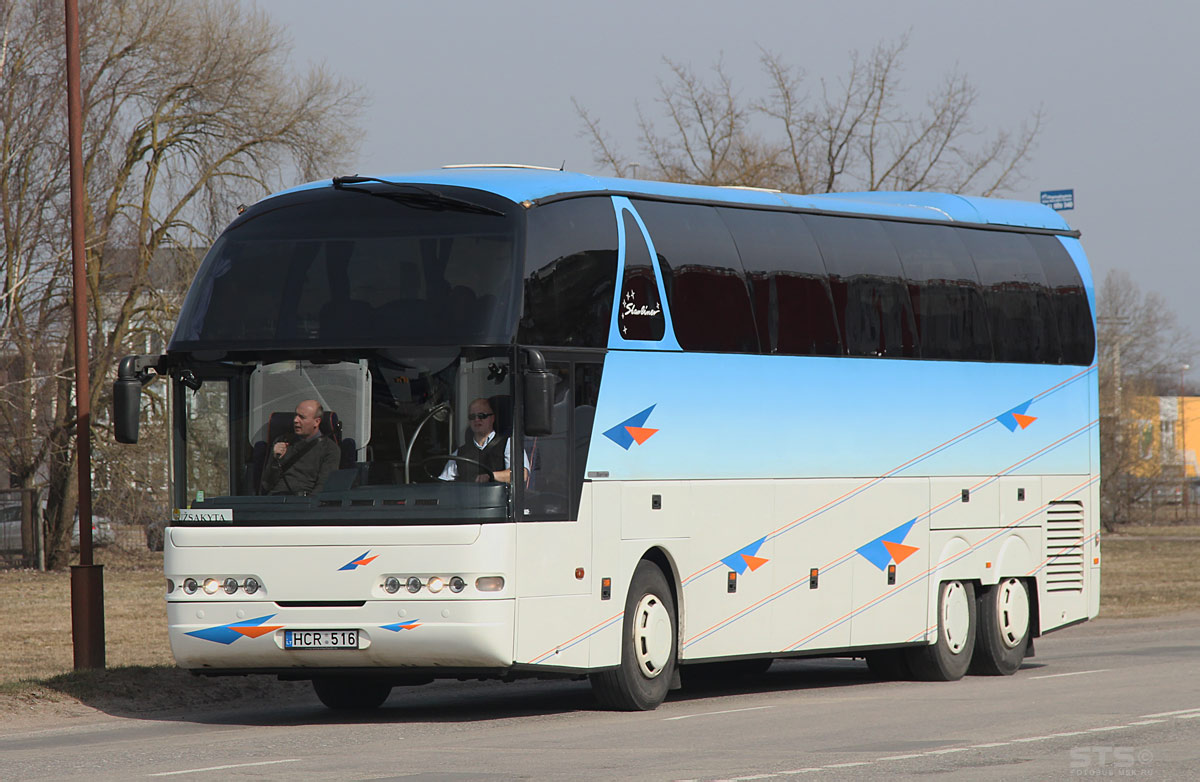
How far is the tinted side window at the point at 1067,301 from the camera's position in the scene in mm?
19250

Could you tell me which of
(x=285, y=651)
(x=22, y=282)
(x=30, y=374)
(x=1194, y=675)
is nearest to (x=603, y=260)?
(x=285, y=651)

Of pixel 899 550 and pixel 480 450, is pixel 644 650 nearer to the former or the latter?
pixel 480 450

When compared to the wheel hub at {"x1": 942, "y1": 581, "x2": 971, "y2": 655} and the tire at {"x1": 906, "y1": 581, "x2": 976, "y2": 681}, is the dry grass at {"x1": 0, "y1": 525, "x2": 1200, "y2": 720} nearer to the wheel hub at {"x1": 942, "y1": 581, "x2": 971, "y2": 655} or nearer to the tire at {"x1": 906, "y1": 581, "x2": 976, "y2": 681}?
the tire at {"x1": 906, "y1": 581, "x2": 976, "y2": 681}

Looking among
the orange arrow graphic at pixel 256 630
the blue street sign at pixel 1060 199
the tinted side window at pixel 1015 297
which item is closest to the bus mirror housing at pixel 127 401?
the orange arrow graphic at pixel 256 630

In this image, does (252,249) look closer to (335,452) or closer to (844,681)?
(335,452)

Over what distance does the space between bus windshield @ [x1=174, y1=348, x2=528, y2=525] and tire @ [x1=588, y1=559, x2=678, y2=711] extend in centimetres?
171

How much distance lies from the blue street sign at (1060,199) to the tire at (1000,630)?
72.7ft

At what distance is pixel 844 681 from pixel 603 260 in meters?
5.96

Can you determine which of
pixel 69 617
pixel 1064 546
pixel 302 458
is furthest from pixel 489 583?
pixel 69 617

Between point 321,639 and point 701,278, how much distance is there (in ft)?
14.0

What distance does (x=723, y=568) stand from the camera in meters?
15.2

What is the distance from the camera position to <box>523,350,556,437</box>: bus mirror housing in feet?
42.4

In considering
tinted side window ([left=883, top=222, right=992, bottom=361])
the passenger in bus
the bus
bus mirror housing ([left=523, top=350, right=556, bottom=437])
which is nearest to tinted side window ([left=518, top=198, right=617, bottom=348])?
the bus

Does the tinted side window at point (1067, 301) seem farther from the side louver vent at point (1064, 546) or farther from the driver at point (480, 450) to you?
the driver at point (480, 450)
